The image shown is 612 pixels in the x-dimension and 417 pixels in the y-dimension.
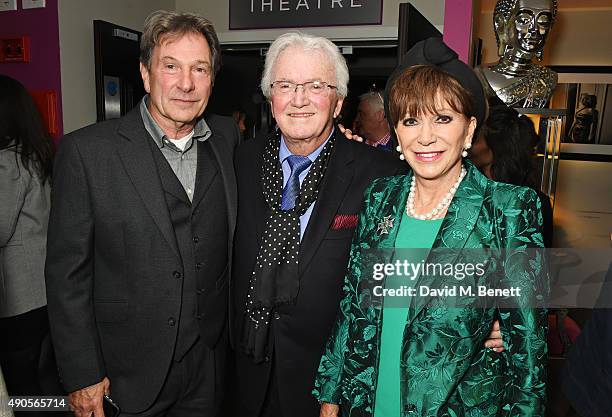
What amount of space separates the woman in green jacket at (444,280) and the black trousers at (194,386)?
1.67 ft

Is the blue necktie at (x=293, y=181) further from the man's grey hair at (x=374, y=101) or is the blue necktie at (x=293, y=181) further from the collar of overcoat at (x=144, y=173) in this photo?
the man's grey hair at (x=374, y=101)


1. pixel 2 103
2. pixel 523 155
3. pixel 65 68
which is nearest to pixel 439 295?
pixel 523 155

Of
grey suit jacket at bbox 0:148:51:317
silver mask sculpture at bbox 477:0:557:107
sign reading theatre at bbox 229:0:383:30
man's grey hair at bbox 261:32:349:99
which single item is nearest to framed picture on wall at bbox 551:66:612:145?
sign reading theatre at bbox 229:0:383:30

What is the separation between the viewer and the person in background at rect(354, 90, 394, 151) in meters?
3.53

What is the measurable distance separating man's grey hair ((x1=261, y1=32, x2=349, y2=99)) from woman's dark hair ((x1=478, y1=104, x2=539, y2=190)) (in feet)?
2.76

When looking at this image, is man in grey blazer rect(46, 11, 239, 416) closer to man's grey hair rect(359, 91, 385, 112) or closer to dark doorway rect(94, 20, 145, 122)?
man's grey hair rect(359, 91, 385, 112)

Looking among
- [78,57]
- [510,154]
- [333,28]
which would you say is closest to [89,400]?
[510,154]

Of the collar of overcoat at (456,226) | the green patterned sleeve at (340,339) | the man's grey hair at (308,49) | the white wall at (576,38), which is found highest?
the white wall at (576,38)

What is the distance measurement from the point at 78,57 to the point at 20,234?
180 cm

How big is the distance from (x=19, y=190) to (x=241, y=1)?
3118 millimetres

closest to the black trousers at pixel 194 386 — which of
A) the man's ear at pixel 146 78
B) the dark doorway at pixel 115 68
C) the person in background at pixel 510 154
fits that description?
the man's ear at pixel 146 78

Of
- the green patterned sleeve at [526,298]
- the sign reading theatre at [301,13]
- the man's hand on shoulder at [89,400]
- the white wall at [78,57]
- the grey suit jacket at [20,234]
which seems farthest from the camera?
the sign reading theatre at [301,13]

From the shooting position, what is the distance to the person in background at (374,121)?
3.53m

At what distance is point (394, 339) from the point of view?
128cm
